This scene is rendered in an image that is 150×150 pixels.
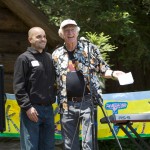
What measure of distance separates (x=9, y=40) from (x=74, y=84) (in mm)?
2702

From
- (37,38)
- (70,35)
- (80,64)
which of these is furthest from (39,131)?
(70,35)

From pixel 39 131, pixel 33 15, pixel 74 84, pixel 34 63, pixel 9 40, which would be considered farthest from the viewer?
pixel 9 40

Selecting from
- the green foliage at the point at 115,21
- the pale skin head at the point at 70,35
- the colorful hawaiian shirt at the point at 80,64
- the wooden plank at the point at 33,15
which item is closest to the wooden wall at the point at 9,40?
the wooden plank at the point at 33,15

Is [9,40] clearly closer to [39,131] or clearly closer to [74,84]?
[39,131]

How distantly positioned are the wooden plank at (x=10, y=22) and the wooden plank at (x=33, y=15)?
0.20m

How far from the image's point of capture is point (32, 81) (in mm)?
4980

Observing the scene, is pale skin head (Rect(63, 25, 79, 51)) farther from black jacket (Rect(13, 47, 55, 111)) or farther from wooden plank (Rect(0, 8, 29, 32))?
wooden plank (Rect(0, 8, 29, 32))

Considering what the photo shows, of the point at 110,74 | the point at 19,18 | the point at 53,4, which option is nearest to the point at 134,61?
the point at 53,4

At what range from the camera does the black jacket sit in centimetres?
493

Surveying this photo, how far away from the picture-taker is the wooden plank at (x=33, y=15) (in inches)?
263

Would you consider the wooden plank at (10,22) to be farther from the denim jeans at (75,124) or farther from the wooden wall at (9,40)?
the denim jeans at (75,124)

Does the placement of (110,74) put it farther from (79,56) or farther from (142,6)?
(142,6)

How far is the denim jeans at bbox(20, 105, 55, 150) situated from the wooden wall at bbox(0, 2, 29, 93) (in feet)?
7.31

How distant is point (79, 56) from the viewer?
195 inches
